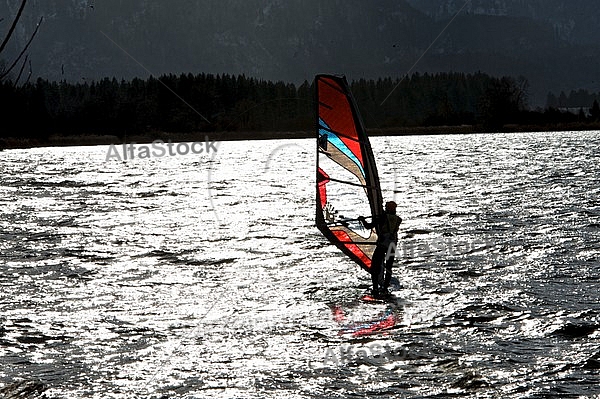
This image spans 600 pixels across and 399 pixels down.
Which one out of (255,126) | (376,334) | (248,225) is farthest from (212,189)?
(255,126)

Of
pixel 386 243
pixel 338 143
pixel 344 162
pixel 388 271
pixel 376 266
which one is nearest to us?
pixel 386 243

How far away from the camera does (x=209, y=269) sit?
24.3m

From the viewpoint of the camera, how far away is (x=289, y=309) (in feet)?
60.2

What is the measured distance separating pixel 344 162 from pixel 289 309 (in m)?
5.72

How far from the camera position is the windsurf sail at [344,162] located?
2061cm

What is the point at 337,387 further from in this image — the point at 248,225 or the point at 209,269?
the point at 248,225

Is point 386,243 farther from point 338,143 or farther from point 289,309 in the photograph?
point 338,143

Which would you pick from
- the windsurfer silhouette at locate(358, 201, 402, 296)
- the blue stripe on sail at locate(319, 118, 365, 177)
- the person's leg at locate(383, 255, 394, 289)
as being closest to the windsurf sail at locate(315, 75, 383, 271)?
the blue stripe on sail at locate(319, 118, 365, 177)

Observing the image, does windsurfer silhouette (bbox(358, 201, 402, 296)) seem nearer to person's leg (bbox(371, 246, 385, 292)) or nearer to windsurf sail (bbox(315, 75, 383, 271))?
person's leg (bbox(371, 246, 385, 292))

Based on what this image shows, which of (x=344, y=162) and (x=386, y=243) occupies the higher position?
(x=344, y=162)

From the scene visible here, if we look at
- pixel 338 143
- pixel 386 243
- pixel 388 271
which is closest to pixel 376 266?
pixel 388 271

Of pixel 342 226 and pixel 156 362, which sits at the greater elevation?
pixel 342 226

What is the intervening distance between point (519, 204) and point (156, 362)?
108 feet

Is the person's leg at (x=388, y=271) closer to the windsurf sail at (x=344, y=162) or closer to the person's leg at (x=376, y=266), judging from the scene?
the person's leg at (x=376, y=266)
